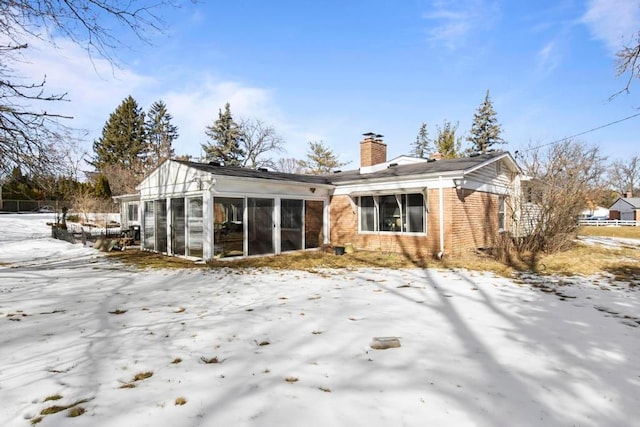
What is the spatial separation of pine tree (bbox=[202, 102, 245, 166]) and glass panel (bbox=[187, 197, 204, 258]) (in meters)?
27.4

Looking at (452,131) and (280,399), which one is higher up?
(452,131)

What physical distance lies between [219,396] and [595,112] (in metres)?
22.6

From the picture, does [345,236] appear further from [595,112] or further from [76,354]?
[595,112]

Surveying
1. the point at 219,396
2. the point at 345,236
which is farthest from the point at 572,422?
the point at 345,236

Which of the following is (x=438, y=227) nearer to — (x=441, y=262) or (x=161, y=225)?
(x=441, y=262)

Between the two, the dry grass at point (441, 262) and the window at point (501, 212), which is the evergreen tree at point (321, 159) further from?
the dry grass at point (441, 262)

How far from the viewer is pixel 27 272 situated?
30.3 feet

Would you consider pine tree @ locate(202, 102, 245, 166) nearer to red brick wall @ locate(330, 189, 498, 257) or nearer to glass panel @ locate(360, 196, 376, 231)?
red brick wall @ locate(330, 189, 498, 257)

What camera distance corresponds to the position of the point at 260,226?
12180mm

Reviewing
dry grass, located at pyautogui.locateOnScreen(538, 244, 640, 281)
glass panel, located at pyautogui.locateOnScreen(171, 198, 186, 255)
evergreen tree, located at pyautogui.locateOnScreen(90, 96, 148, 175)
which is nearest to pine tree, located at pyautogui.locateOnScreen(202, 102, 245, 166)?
evergreen tree, located at pyautogui.locateOnScreen(90, 96, 148, 175)

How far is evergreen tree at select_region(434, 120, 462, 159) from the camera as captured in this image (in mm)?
34562

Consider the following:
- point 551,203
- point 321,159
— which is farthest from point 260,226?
point 321,159

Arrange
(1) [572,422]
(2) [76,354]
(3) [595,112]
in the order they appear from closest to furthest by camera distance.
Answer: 1. (1) [572,422]
2. (2) [76,354]
3. (3) [595,112]

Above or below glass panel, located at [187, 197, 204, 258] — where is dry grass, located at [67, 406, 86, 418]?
below
